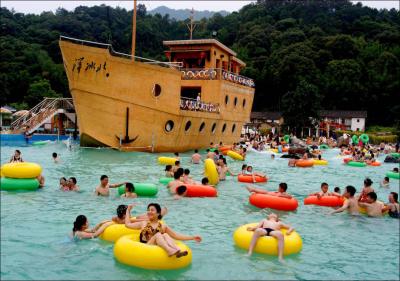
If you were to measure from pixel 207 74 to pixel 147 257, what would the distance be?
24.1m

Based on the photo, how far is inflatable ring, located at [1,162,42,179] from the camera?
12531mm

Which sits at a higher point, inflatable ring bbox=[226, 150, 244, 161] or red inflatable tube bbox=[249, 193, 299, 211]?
inflatable ring bbox=[226, 150, 244, 161]

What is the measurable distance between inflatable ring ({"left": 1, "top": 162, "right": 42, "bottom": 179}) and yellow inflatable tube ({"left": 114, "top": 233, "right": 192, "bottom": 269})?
675 centimetres

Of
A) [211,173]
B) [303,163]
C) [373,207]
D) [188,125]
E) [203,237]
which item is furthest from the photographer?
[188,125]

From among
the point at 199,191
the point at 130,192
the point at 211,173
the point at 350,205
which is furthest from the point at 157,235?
the point at 211,173

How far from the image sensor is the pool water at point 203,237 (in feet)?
23.8

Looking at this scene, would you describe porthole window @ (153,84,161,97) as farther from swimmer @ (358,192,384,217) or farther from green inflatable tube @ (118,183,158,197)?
swimmer @ (358,192,384,217)

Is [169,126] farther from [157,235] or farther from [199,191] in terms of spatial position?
[157,235]

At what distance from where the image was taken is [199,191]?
43.0 feet

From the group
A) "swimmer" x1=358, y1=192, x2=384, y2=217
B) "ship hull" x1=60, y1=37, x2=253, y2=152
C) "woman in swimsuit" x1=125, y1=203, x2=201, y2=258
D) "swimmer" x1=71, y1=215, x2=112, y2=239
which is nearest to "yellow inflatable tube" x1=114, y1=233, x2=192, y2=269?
"woman in swimsuit" x1=125, y1=203, x2=201, y2=258

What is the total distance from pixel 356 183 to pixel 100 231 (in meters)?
14.3

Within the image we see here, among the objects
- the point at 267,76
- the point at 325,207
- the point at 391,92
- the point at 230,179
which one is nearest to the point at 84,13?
the point at 267,76

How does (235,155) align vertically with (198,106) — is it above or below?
below

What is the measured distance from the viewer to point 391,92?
68625 millimetres
